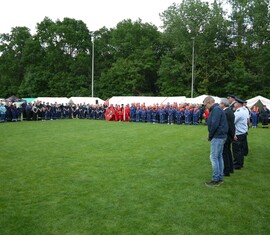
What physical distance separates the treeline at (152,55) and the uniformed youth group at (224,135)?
34907 mm

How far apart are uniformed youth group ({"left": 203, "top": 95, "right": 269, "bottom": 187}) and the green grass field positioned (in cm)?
31

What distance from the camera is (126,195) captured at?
605 centimetres

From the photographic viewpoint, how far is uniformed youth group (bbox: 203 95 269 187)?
22.4 feet

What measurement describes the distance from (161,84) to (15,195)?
4714cm

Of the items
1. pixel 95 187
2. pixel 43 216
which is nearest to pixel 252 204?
pixel 95 187

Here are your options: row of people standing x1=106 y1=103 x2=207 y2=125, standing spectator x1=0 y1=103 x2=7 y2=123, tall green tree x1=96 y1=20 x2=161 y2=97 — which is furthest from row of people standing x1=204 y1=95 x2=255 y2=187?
tall green tree x1=96 y1=20 x2=161 y2=97

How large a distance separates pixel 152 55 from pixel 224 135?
156ft

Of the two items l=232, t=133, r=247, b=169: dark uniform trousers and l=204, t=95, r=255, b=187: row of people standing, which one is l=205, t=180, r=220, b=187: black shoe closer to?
l=204, t=95, r=255, b=187: row of people standing

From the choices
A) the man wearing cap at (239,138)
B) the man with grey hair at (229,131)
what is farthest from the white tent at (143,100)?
the man with grey hair at (229,131)

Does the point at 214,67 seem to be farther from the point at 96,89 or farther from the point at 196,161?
the point at 196,161

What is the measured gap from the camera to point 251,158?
33.8ft

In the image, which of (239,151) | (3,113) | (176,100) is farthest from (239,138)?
(176,100)

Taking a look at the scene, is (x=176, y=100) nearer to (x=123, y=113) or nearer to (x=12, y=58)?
(x=123, y=113)

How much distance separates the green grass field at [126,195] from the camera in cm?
464
